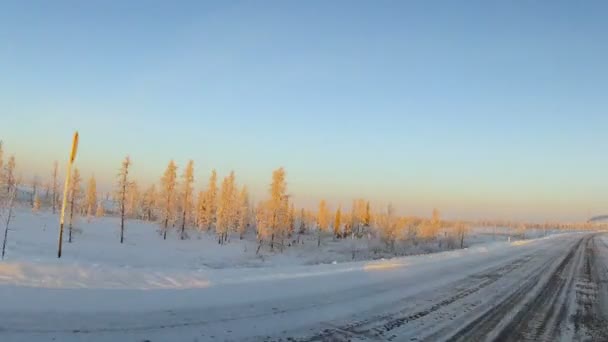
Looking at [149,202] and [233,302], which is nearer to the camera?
[233,302]

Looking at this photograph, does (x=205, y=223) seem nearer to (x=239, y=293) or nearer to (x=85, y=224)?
(x=85, y=224)

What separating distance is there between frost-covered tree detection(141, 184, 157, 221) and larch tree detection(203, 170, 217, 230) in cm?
2928

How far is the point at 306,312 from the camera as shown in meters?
8.27

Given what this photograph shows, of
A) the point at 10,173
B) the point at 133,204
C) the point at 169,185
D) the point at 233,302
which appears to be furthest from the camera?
the point at 133,204

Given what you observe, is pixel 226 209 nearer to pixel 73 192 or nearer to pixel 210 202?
pixel 210 202

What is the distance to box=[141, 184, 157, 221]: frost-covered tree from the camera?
112613mm

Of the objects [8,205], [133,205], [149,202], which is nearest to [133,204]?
[133,205]

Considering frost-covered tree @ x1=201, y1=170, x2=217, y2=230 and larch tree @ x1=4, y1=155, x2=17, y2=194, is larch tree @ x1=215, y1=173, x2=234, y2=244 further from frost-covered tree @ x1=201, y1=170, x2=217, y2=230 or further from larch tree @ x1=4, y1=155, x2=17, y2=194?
larch tree @ x1=4, y1=155, x2=17, y2=194

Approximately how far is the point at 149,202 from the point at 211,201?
33.9 meters

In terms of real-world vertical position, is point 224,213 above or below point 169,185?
below

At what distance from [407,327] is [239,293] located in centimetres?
363

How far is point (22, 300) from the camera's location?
6801 millimetres

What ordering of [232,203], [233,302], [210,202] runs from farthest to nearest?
[210,202] → [232,203] → [233,302]

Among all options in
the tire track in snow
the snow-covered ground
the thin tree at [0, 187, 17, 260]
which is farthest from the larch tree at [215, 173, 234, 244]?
the tire track in snow
